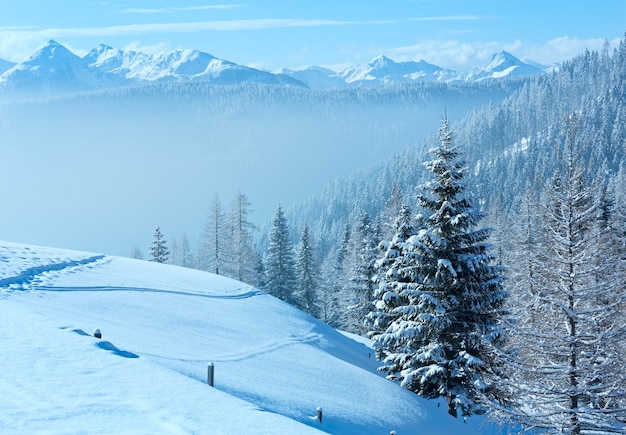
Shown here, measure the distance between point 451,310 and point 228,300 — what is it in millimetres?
9156

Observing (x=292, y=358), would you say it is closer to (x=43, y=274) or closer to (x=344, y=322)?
(x=43, y=274)

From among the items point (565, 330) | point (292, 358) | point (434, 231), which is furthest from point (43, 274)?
point (565, 330)

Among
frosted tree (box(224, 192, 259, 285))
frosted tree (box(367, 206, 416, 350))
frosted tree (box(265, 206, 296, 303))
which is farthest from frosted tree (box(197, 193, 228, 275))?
frosted tree (box(367, 206, 416, 350))

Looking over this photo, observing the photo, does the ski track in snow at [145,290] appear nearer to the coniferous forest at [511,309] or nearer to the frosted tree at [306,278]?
the coniferous forest at [511,309]

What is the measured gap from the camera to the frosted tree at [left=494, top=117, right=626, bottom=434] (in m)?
11.2

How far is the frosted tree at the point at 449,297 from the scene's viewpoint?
54.9 ft

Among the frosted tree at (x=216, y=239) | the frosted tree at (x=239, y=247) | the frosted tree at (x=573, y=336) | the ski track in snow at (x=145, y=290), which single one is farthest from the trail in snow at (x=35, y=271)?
the frosted tree at (x=239, y=247)

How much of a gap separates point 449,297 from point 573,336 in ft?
19.3

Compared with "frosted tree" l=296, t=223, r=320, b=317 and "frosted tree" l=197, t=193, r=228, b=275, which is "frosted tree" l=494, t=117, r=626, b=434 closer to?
"frosted tree" l=296, t=223, r=320, b=317

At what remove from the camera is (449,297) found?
17.1 m

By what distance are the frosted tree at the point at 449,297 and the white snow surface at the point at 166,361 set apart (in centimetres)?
130

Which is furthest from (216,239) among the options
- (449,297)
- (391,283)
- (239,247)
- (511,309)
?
(449,297)

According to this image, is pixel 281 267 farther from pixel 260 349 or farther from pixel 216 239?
pixel 260 349

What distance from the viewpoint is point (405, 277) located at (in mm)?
19016
